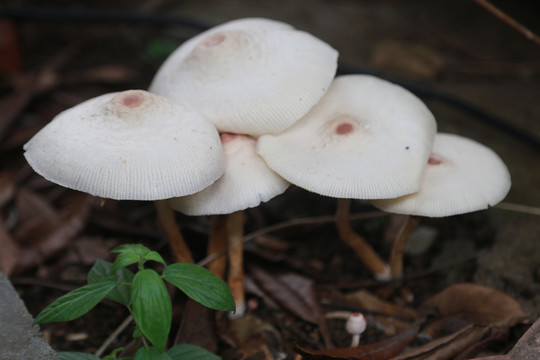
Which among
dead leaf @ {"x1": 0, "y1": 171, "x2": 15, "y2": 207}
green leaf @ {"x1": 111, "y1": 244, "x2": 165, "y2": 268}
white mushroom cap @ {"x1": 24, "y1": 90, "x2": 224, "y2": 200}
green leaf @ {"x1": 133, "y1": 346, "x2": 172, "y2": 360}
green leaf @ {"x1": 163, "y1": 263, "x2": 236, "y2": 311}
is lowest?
dead leaf @ {"x1": 0, "y1": 171, "x2": 15, "y2": 207}

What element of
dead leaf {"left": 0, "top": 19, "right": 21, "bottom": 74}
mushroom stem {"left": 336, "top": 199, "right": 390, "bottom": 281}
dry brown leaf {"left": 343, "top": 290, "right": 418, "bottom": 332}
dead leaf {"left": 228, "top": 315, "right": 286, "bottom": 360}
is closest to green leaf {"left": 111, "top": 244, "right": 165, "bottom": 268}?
dead leaf {"left": 228, "top": 315, "right": 286, "bottom": 360}

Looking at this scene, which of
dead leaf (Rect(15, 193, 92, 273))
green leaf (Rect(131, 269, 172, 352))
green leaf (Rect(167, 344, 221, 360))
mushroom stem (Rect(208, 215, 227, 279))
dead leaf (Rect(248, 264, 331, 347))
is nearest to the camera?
green leaf (Rect(131, 269, 172, 352))

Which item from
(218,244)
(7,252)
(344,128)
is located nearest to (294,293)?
→ (218,244)

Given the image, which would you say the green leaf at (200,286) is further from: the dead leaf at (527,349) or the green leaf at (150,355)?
the dead leaf at (527,349)

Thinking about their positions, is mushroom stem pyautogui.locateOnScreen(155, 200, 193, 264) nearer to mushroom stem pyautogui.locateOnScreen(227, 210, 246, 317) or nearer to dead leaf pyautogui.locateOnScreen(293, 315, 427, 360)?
mushroom stem pyautogui.locateOnScreen(227, 210, 246, 317)

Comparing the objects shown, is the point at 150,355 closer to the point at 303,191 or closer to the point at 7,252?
the point at 7,252

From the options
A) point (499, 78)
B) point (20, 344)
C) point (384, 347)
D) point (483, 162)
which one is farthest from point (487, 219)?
point (20, 344)
